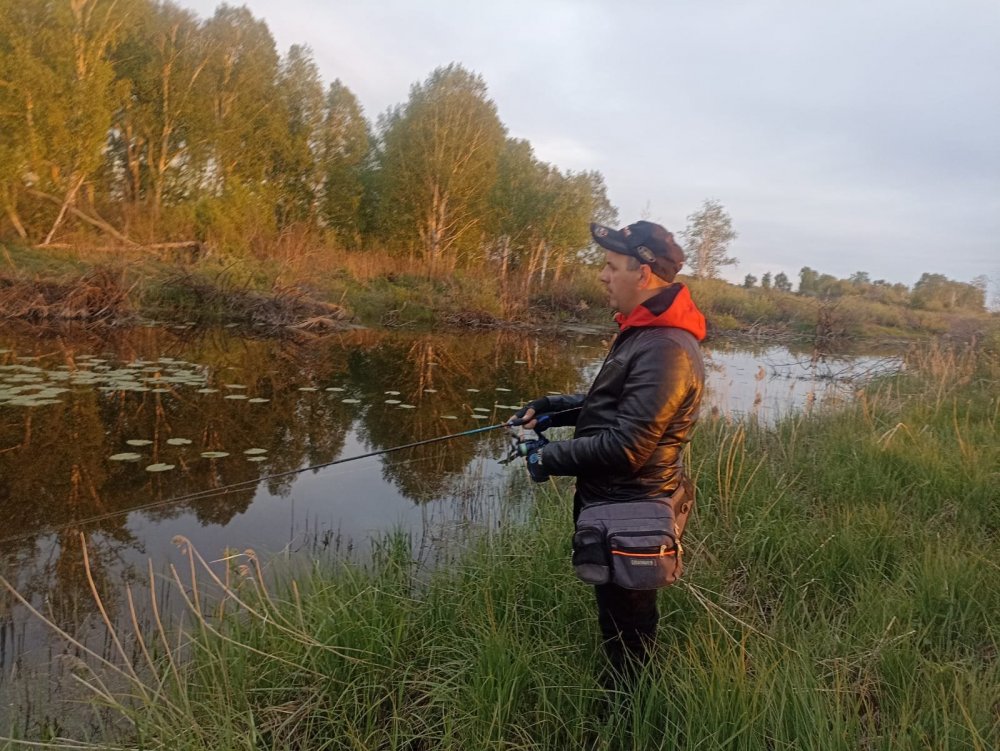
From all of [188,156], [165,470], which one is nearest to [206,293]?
[188,156]

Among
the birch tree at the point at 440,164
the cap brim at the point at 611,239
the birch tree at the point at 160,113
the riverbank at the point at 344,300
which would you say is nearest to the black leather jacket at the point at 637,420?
the cap brim at the point at 611,239

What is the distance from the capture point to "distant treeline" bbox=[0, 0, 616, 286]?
Answer: 54.7ft

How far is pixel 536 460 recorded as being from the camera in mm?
2332

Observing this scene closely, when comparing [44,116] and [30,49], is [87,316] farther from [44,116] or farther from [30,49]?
[30,49]

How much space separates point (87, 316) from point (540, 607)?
555 inches

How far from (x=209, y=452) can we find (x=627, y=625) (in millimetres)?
4899

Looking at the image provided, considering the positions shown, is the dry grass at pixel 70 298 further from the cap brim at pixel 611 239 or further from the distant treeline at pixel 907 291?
the distant treeline at pixel 907 291

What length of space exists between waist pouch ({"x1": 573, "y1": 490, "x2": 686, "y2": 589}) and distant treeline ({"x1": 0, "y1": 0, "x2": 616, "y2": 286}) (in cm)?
1989

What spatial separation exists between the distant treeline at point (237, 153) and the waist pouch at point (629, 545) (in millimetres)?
19890

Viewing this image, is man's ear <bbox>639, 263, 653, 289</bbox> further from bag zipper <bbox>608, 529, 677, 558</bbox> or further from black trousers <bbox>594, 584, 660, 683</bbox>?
black trousers <bbox>594, 584, 660, 683</bbox>

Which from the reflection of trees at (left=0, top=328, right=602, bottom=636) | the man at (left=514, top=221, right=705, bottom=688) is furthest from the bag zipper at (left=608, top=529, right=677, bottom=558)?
the reflection of trees at (left=0, top=328, right=602, bottom=636)

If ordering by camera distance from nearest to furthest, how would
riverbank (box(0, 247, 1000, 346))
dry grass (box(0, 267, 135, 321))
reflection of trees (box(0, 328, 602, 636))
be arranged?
1. reflection of trees (box(0, 328, 602, 636))
2. dry grass (box(0, 267, 135, 321))
3. riverbank (box(0, 247, 1000, 346))

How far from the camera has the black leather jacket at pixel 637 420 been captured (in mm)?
2018

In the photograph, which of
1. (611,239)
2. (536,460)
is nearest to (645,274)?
(611,239)
